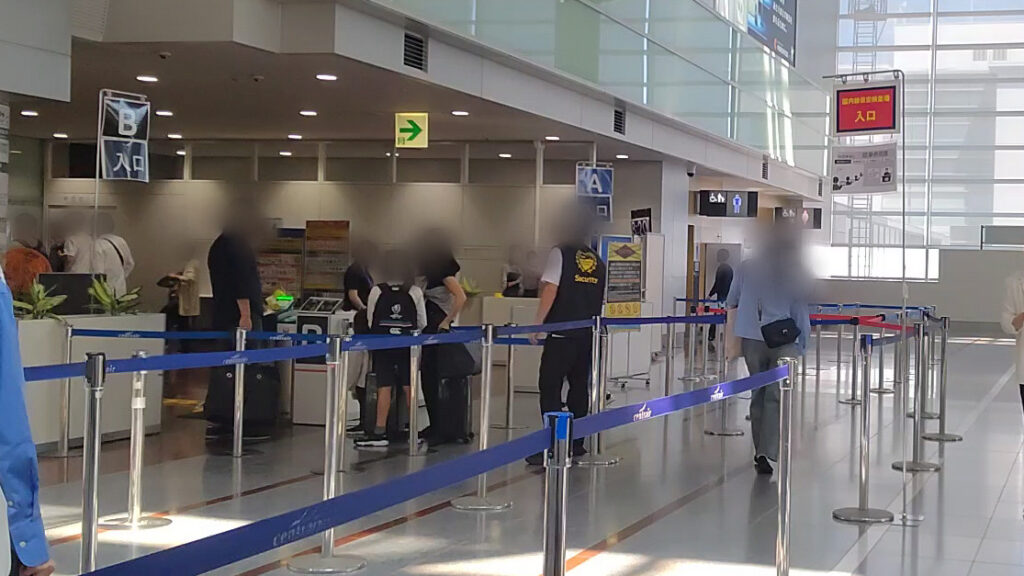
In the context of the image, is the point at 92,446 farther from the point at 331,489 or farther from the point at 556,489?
the point at 556,489

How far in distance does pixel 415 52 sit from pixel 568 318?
11.0ft

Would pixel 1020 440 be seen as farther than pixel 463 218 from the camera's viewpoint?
No

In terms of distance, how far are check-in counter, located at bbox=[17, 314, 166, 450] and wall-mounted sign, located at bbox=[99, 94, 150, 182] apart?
115 cm

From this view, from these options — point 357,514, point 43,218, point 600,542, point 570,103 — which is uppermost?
point 570,103

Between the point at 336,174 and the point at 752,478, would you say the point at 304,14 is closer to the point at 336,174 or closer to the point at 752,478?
the point at 752,478

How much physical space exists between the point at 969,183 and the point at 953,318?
3892 mm

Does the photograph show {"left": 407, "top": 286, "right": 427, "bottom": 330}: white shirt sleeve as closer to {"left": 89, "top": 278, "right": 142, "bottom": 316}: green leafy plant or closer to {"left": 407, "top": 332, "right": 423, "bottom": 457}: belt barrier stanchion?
{"left": 407, "top": 332, "right": 423, "bottom": 457}: belt barrier stanchion

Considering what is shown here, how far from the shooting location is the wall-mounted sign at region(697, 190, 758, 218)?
23.7m

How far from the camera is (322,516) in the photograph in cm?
301

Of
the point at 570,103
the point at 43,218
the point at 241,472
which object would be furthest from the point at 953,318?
the point at 241,472

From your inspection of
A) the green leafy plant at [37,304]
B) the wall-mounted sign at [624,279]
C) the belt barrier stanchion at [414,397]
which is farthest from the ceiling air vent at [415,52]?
the wall-mounted sign at [624,279]

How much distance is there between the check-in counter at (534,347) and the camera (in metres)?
14.0

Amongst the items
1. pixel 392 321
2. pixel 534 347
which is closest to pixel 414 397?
pixel 392 321

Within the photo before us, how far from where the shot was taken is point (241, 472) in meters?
8.34
